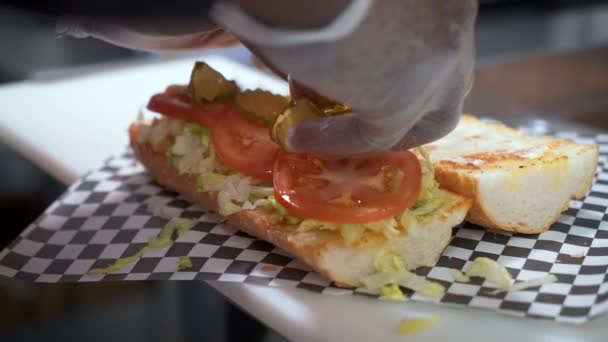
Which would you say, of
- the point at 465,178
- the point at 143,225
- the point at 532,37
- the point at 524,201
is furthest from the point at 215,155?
the point at 532,37

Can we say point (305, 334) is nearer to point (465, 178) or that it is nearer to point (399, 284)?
point (399, 284)

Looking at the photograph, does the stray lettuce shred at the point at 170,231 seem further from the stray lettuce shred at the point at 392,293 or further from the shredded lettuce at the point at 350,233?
the stray lettuce shred at the point at 392,293

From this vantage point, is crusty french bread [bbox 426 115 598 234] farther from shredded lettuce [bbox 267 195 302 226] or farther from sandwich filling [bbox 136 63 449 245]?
shredded lettuce [bbox 267 195 302 226]

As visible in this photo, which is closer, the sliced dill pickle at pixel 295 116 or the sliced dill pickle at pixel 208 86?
the sliced dill pickle at pixel 295 116

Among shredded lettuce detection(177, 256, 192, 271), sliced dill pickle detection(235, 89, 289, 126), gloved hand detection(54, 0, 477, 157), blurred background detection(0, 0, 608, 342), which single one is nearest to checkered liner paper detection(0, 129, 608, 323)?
shredded lettuce detection(177, 256, 192, 271)

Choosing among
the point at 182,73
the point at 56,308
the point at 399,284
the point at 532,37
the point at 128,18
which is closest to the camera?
the point at 128,18

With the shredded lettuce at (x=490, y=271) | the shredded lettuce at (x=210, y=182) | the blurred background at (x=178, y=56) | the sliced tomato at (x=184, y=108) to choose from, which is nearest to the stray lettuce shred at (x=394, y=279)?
the shredded lettuce at (x=490, y=271)

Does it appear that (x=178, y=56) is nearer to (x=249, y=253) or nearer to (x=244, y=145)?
(x=244, y=145)
